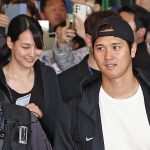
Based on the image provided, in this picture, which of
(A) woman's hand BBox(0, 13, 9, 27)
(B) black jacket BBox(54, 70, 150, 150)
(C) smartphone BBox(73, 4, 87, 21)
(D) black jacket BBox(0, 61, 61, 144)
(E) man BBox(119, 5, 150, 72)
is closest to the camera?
(B) black jacket BBox(54, 70, 150, 150)

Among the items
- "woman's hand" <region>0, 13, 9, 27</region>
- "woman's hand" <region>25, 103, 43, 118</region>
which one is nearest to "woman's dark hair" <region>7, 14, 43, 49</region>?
"woman's hand" <region>25, 103, 43, 118</region>

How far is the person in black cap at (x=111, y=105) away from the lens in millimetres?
2395

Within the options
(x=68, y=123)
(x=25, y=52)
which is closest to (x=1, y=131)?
(x=68, y=123)

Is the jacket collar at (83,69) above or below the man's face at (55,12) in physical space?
below

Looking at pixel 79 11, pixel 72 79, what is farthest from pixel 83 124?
pixel 79 11

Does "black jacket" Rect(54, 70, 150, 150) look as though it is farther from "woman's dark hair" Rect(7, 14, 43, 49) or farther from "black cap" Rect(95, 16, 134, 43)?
"woman's dark hair" Rect(7, 14, 43, 49)

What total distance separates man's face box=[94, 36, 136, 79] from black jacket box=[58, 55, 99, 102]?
74cm

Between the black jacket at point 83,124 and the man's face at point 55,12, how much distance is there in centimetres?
252

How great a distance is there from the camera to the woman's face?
3139 mm

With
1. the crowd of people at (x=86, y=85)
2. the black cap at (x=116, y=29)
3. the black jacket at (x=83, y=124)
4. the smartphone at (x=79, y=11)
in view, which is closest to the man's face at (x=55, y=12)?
the smartphone at (x=79, y=11)

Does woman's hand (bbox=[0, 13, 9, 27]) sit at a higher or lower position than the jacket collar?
higher

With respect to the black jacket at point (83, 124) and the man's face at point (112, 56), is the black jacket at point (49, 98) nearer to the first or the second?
the black jacket at point (83, 124)

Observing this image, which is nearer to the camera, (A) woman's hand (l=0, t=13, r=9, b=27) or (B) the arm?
(B) the arm

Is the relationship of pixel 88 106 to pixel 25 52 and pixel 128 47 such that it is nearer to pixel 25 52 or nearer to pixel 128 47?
pixel 128 47
